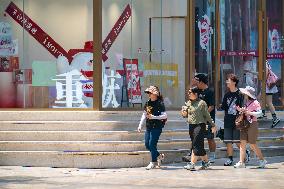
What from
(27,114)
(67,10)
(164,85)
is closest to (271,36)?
(164,85)

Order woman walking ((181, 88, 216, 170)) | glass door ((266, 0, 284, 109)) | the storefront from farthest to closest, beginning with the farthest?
glass door ((266, 0, 284, 109)) → the storefront → woman walking ((181, 88, 216, 170))

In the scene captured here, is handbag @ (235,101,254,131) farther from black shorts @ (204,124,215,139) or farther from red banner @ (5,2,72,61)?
red banner @ (5,2,72,61)

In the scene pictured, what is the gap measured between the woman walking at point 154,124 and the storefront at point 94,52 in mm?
2246

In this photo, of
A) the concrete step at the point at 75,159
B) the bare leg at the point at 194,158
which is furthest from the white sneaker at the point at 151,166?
the bare leg at the point at 194,158

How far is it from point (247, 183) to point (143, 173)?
247 centimetres

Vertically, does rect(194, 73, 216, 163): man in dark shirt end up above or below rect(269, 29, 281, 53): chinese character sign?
below

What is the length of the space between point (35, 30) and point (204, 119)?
17.3 feet

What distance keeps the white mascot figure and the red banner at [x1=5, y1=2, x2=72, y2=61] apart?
0.74 ft

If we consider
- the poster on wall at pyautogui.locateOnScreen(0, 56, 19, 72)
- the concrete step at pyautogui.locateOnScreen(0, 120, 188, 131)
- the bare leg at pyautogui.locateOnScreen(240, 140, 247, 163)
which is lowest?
the bare leg at pyautogui.locateOnScreen(240, 140, 247, 163)

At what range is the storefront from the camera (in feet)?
64.1

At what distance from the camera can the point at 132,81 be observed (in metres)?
20.0

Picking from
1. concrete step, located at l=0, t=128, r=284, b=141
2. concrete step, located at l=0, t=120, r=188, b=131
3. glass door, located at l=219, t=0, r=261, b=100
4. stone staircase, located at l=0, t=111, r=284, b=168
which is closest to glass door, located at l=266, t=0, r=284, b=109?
glass door, located at l=219, t=0, r=261, b=100

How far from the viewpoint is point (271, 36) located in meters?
23.8

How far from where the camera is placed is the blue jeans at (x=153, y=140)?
17.1m
